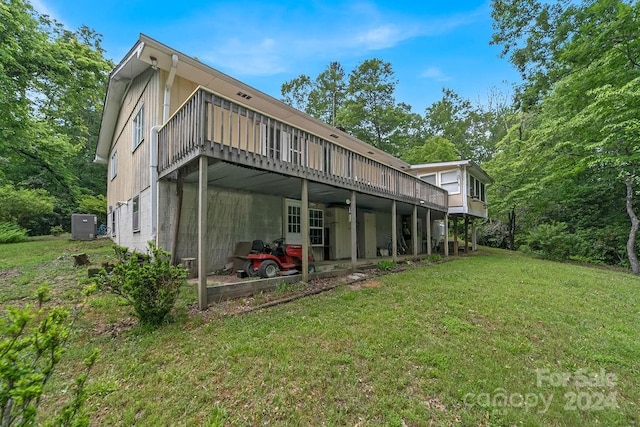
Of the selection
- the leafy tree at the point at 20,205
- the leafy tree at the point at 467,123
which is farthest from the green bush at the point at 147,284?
the leafy tree at the point at 467,123

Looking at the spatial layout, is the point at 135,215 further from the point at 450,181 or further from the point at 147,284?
the point at 450,181

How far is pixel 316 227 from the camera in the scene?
11.8 meters

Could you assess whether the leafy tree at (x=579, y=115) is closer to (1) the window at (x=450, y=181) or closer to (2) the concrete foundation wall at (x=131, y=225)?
(1) the window at (x=450, y=181)

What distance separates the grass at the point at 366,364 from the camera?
2705 mm

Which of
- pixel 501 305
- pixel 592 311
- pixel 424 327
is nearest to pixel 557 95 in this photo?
pixel 592 311

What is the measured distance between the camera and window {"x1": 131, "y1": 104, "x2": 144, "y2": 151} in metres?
8.92

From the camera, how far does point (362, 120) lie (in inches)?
1081

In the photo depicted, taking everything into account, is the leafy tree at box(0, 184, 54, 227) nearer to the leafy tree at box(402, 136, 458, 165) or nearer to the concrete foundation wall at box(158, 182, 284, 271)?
the concrete foundation wall at box(158, 182, 284, 271)

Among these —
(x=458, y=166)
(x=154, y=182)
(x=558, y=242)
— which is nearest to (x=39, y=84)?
(x=154, y=182)

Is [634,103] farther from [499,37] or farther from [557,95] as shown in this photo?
[499,37]

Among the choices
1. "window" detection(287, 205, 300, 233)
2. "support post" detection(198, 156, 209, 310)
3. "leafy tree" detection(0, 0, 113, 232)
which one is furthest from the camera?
"leafy tree" detection(0, 0, 113, 232)

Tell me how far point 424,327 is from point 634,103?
1230 centimetres

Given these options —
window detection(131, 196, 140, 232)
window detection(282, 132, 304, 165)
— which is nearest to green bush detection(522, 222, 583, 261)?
window detection(282, 132, 304, 165)

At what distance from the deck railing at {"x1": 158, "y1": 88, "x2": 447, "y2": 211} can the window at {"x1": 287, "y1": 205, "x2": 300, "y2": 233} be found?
267cm
